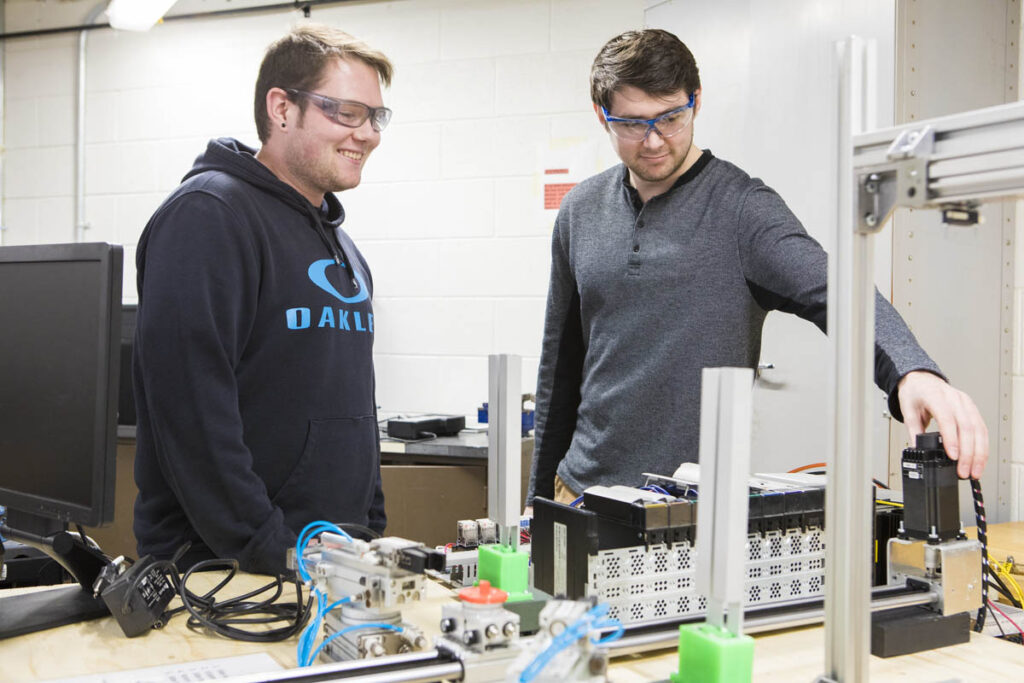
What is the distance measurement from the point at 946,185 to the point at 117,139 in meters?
3.88

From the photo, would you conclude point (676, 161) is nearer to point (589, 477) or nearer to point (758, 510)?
point (589, 477)

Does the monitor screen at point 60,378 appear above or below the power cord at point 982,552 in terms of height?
above

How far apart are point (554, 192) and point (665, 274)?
5.57ft

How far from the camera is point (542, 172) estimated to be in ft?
11.1

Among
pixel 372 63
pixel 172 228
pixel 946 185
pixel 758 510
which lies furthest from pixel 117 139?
pixel 946 185

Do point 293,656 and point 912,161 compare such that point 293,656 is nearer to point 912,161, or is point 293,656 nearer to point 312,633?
point 312,633

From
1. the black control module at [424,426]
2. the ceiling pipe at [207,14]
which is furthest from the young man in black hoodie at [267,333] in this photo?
the ceiling pipe at [207,14]

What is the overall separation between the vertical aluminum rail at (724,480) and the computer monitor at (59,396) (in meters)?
0.72

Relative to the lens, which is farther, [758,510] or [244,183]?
[244,183]

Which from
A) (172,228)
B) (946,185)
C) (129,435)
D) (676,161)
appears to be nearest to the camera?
(946,185)

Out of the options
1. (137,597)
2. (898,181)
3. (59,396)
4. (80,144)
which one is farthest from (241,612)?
(80,144)

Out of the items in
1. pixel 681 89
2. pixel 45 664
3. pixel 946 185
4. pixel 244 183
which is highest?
pixel 681 89

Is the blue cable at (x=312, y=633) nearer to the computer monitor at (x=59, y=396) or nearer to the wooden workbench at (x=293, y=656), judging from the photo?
the wooden workbench at (x=293, y=656)

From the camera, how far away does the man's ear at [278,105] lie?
1769 millimetres
